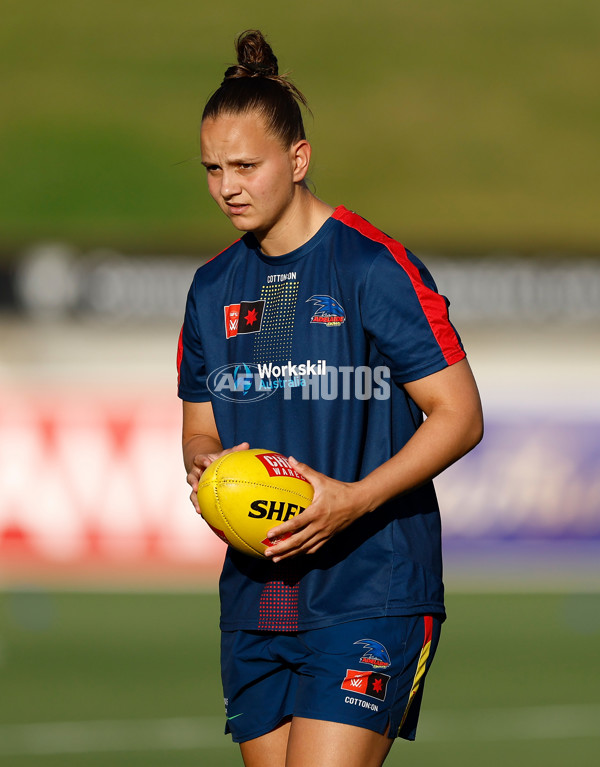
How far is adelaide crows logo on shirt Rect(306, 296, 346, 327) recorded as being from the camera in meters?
3.48

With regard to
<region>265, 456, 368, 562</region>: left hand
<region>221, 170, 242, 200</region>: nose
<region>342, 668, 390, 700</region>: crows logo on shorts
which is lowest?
<region>342, 668, 390, 700</region>: crows logo on shorts

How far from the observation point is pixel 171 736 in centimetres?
691

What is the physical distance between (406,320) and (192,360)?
2.59 ft

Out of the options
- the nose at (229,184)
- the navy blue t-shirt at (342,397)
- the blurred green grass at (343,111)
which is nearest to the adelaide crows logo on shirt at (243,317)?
the navy blue t-shirt at (342,397)

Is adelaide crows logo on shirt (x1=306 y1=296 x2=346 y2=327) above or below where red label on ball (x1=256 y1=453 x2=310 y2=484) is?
above

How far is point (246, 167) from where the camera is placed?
3.43 metres

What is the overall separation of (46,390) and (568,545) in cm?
451

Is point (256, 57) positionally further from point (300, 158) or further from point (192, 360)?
point (192, 360)

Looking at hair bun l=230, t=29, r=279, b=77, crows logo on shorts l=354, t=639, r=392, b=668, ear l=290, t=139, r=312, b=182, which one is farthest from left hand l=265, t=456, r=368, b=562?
hair bun l=230, t=29, r=279, b=77

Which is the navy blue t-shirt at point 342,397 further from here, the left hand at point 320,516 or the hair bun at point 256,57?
the hair bun at point 256,57

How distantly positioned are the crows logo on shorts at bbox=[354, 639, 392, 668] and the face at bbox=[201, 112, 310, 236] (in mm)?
1141

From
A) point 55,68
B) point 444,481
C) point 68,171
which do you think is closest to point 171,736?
point 444,481

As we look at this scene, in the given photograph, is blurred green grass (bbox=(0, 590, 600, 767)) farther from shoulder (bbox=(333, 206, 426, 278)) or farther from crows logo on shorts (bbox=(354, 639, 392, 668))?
shoulder (bbox=(333, 206, 426, 278))

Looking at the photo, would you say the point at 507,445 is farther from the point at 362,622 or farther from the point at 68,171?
the point at 68,171
